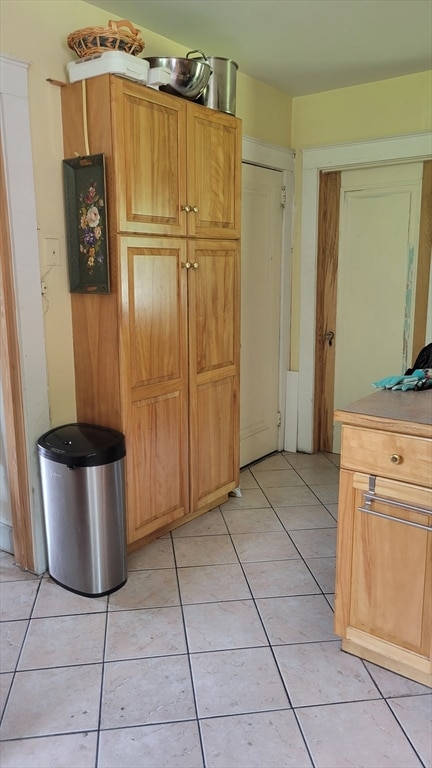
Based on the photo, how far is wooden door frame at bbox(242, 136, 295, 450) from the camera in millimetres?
3432

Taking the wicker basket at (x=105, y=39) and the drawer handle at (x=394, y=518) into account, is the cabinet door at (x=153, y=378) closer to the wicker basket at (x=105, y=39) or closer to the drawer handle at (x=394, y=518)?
the wicker basket at (x=105, y=39)

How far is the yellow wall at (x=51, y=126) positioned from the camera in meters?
2.15

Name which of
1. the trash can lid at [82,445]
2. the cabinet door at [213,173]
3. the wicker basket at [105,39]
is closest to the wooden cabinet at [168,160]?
the cabinet door at [213,173]

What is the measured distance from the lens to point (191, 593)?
2.35m

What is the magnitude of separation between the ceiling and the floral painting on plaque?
74 centimetres

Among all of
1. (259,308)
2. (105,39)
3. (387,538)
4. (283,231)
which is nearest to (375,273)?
(283,231)

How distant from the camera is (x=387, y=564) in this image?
178 centimetres

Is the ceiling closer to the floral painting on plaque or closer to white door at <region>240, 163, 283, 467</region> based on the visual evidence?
white door at <region>240, 163, 283, 467</region>

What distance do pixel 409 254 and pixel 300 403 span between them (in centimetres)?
123

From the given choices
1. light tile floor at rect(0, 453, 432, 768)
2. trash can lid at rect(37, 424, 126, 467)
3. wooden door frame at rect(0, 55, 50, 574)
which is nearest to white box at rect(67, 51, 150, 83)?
Result: wooden door frame at rect(0, 55, 50, 574)

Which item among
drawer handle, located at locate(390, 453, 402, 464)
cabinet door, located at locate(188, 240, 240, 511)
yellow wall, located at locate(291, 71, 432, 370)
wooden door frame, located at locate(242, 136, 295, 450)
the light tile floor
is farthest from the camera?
wooden door frame, located at locate(242, 136, 295, 450)

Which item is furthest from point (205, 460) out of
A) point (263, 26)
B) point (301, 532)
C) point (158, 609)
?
point (263, 26)

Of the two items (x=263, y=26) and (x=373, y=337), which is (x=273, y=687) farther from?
(x=263, y=26)

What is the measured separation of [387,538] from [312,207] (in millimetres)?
2582
